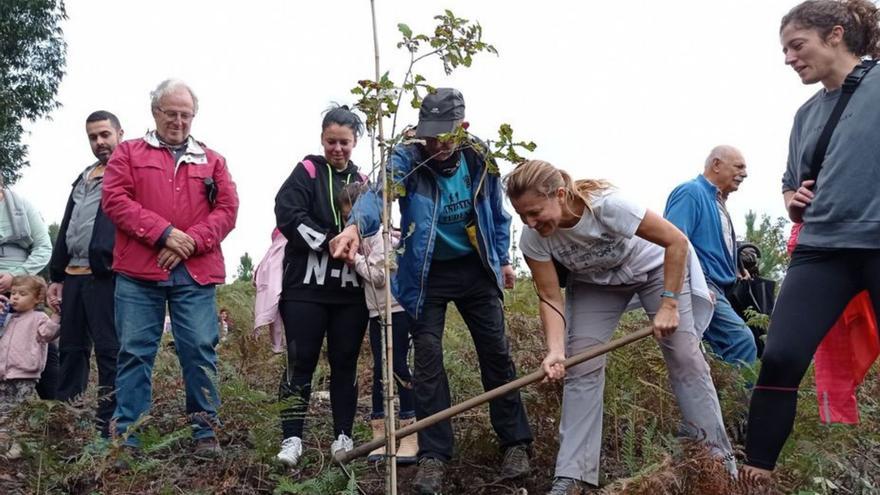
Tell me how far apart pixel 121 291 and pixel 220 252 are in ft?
1.91

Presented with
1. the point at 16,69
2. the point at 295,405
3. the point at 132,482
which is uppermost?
the point at 16,69

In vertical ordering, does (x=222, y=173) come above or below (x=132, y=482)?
above

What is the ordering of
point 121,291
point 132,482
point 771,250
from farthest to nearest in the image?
point 771,250
point 121,291
point 132,482

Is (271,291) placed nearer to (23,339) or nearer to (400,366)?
(400,366)

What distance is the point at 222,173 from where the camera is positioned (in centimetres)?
556

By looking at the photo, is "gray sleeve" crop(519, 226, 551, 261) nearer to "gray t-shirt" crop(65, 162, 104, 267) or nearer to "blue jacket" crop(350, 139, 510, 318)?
"blue jacket" crop(350, 139, 510, 318)

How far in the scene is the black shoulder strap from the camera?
387 centimetres

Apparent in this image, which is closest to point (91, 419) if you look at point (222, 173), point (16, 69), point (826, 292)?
point (222, 173)

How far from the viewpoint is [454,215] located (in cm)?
491

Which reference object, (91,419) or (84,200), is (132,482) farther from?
(84,200)

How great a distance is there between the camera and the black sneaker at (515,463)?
492cm

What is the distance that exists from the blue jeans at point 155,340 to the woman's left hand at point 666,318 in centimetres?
237

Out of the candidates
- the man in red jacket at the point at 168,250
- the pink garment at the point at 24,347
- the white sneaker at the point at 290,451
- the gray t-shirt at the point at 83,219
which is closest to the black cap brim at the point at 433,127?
the man in red jacket at the point at 168,250

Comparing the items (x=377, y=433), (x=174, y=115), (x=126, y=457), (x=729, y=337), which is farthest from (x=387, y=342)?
(x=729, y=337)
